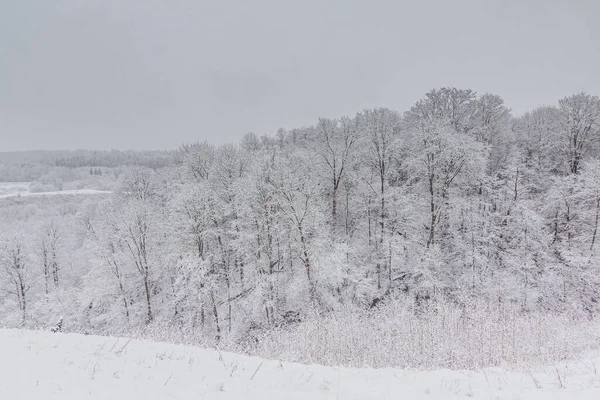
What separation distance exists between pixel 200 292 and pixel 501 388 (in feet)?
63.3

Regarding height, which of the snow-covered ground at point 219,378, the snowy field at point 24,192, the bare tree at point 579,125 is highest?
the bare tree at point 579,125

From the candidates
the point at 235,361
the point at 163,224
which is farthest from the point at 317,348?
the point at 163,224

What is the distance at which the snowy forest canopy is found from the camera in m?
22.4

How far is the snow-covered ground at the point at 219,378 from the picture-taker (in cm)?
562

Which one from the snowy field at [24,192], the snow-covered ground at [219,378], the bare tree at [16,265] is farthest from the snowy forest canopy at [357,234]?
the snowy field at [24,192]

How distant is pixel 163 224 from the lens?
2581cm

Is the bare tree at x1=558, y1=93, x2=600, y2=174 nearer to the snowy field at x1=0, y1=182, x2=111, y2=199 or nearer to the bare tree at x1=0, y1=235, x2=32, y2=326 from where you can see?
the bare tree at x1=0, y1=235, x2=32, y2=326

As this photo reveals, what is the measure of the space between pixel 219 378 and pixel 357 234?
26565 millimetres

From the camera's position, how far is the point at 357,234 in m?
32.1

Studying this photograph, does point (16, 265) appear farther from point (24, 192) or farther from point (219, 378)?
point (24, 192)

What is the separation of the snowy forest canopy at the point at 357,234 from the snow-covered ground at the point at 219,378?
11.8 meters

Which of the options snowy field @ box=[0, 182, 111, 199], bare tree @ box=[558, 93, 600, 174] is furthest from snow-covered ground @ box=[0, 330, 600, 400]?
snowy field @ box=[0, 182, 111, 199]

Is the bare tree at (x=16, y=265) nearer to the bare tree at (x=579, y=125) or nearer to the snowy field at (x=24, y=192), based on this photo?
the bare tree at (x=579, y=125)

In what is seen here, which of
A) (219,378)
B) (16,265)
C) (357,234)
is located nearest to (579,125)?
(357,234)
